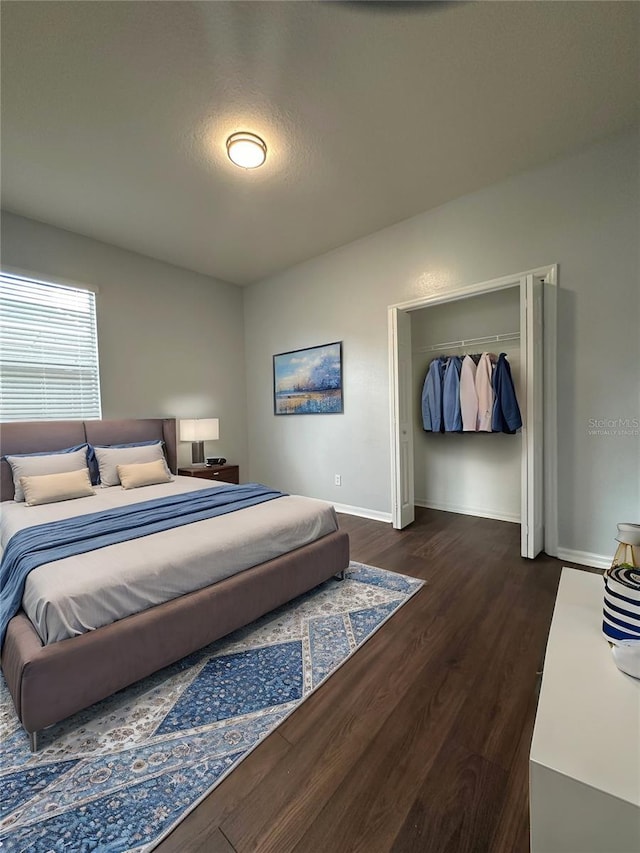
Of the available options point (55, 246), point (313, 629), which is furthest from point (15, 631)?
point (55, 246)

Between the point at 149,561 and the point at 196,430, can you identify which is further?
the point at 196,430

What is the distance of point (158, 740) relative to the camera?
1318 millimetres

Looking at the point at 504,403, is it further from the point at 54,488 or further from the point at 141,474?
the point at 54,488

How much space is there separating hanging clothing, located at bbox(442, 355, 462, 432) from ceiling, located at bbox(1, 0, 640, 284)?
1.48 m

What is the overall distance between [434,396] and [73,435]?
11.7 ft

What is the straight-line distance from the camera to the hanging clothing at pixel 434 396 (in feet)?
12.4

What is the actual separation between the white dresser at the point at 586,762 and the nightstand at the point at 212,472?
3.53 metres

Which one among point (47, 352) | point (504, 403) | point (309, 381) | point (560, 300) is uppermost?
point (560, 300)

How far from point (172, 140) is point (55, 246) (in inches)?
72.6

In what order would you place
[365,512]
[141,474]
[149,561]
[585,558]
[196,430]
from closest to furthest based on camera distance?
[149,561], [585,558], [141,474], [365,512], [196,430]

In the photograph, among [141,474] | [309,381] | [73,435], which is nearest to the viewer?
[141,474]

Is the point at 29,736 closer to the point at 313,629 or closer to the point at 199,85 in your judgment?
the point at 313,629

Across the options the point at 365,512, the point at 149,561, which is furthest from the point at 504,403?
the point at 149,561

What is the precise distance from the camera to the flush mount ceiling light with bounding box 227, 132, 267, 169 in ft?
7.57
